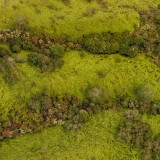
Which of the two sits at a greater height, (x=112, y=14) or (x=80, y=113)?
(x=112, y=14)

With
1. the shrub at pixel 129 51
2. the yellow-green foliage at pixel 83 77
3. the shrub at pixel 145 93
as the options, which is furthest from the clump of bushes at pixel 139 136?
the shrub at pixel 129 51

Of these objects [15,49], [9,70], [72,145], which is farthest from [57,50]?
[72,145]

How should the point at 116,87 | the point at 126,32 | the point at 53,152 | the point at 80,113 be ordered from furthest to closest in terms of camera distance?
the point at 126,32
the point at 116,87
the point at 80,113
the point at 53,152

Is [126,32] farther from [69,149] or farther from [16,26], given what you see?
[69,149]

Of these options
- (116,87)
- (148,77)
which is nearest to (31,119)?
(116,87)

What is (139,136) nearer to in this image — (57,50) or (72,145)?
(72,145)

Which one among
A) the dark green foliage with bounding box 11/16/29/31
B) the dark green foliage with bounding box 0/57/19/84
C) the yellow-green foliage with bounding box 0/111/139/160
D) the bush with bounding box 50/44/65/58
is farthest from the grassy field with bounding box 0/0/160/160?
the bush with bounding box 50/44/65/58

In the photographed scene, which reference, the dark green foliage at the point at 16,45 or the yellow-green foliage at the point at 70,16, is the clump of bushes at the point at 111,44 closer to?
the yellow-green foliage at the point at 70,16
